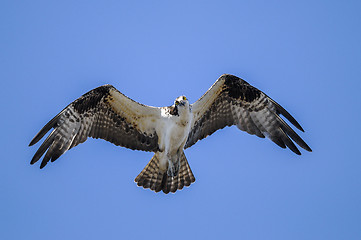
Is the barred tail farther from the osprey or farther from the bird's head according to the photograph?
the bird's head

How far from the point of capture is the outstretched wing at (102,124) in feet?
37.0

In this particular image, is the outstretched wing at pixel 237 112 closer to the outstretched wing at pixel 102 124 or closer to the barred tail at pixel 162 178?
the barred tail at pixel 162 178

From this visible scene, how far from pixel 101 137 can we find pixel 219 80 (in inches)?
109

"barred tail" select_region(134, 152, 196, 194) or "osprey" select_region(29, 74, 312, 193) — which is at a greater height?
"osprey" select_region(29, 74, 312, 193)

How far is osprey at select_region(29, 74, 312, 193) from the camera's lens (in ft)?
37.4

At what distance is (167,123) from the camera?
11.7 m

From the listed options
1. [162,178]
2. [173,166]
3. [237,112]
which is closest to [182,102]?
[237,112]

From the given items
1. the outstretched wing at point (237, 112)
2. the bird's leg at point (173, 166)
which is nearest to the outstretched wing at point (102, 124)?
the bird's leg at point (173, 166)

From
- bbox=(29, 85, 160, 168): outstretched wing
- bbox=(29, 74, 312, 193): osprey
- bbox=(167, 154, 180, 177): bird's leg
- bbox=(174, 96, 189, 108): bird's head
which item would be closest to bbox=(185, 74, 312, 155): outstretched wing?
bbox=(29, 74, 312, 193): osprey

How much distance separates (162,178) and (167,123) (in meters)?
1.37

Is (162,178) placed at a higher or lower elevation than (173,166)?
lower

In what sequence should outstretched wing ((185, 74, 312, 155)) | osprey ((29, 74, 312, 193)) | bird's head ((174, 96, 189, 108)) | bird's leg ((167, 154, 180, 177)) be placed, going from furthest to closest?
bird's leg ((167, 154, 180, 177)), outstretched wing ((185, 74, 312, 155)), osprey ((29, 74, 312, 193)), bird's head ((174, 96, 189, 108))

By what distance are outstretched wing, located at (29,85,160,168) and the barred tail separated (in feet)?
1.65

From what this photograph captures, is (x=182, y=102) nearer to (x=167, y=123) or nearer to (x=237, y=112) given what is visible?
(x=167, y=123)
